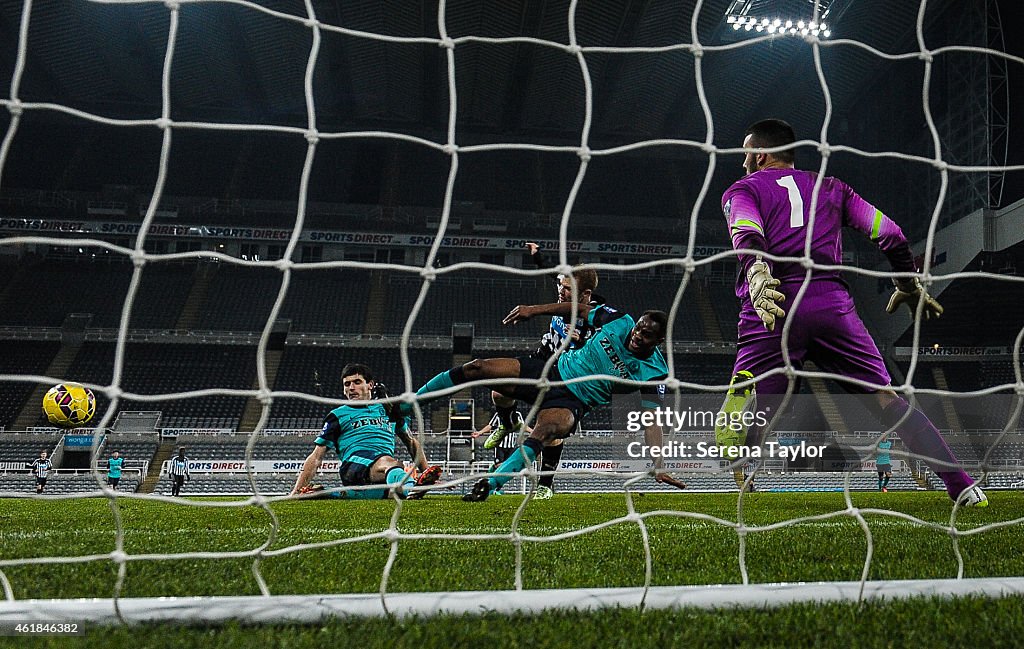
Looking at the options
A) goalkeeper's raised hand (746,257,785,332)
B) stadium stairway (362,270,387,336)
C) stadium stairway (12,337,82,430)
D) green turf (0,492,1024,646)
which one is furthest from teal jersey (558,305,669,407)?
stadium stairway (362,270,387,336)

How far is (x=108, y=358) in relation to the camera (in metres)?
22.8

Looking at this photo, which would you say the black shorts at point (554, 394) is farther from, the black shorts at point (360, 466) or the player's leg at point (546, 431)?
the black shorts at point (360, 466)

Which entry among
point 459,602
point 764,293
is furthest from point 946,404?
point 459,602

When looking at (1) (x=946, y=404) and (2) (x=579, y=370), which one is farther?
(1) (x=946, y=404)

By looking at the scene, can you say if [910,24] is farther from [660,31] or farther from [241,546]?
[241,546]

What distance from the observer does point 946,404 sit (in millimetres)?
23094

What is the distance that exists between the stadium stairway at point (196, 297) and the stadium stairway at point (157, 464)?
571cm

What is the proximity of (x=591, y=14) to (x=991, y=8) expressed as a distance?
988 cm

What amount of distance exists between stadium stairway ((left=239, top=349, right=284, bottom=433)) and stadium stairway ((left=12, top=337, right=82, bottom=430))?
527cm

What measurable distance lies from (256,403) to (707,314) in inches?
646

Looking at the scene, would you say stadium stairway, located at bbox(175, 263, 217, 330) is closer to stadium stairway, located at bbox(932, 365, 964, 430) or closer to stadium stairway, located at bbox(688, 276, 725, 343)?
stadium stairway, located at bbox(688, 276, 725, 343)

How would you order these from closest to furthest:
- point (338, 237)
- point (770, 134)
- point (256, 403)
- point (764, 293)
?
point (764, 293)
point (770, 134)
point (256, 403)
point (338, 237)

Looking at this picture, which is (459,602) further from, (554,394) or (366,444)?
(366,444)

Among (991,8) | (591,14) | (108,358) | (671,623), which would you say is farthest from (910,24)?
(108,358)
